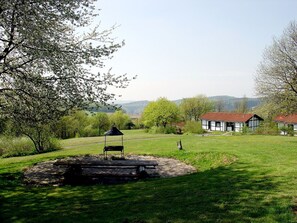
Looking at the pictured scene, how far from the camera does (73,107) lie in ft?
38.7

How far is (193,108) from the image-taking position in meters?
93.6

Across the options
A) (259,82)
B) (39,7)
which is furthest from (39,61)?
(259,82)

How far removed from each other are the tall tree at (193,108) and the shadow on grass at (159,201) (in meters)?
80.9

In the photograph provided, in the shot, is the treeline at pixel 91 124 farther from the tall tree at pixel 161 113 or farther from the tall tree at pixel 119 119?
the tall tree at pixel 161 113

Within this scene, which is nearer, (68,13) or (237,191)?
(237,191)

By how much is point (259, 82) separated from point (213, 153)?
37.3 ft

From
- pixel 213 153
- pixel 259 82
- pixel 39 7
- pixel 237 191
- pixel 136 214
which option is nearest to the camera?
pixel 136 214

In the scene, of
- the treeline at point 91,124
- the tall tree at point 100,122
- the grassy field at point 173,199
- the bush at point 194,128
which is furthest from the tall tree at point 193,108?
the grassy field at point 173,199

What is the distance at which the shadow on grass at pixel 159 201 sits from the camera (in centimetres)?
715

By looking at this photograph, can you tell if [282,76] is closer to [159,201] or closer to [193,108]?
[159,201]

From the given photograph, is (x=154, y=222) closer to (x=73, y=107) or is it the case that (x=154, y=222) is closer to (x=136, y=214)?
(x=136, y=214)

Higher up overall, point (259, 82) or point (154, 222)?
point (259, 82)

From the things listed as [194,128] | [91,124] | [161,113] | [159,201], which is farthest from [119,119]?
[159,201]

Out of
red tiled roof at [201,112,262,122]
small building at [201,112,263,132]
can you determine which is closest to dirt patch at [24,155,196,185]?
small building at [201,112,263,132]
